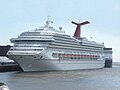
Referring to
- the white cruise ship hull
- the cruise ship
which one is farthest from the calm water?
the cruise ship

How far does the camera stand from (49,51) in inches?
3041

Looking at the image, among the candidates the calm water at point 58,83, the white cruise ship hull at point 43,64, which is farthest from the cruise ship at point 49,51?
the calm water at point 58,83

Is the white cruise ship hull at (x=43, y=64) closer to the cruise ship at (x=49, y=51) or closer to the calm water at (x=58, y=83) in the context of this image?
the cruise ship at (x=49, y=51)

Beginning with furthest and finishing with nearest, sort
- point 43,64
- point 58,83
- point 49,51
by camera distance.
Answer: point 49,51, point 43,64, point 58,83

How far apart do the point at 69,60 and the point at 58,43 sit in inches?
277

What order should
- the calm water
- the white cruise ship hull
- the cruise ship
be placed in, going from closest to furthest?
the calm water → the white cruise ship hull → the cruise ship

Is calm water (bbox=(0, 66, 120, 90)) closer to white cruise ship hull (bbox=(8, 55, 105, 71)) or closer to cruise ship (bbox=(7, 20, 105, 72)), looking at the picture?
white cruise ship hull (bbox=(8, 55, 105, 71))

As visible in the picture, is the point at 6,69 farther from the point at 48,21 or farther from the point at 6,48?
the point at 48,21

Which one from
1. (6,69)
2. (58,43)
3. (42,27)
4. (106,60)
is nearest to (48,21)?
(42,27)

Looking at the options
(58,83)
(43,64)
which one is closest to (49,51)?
(43,64)

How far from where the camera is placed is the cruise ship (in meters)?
74.1

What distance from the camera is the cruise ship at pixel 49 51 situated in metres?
74.1

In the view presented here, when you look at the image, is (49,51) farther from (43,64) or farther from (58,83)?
(58,83)

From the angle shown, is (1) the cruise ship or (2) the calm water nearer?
(2) the calm water
